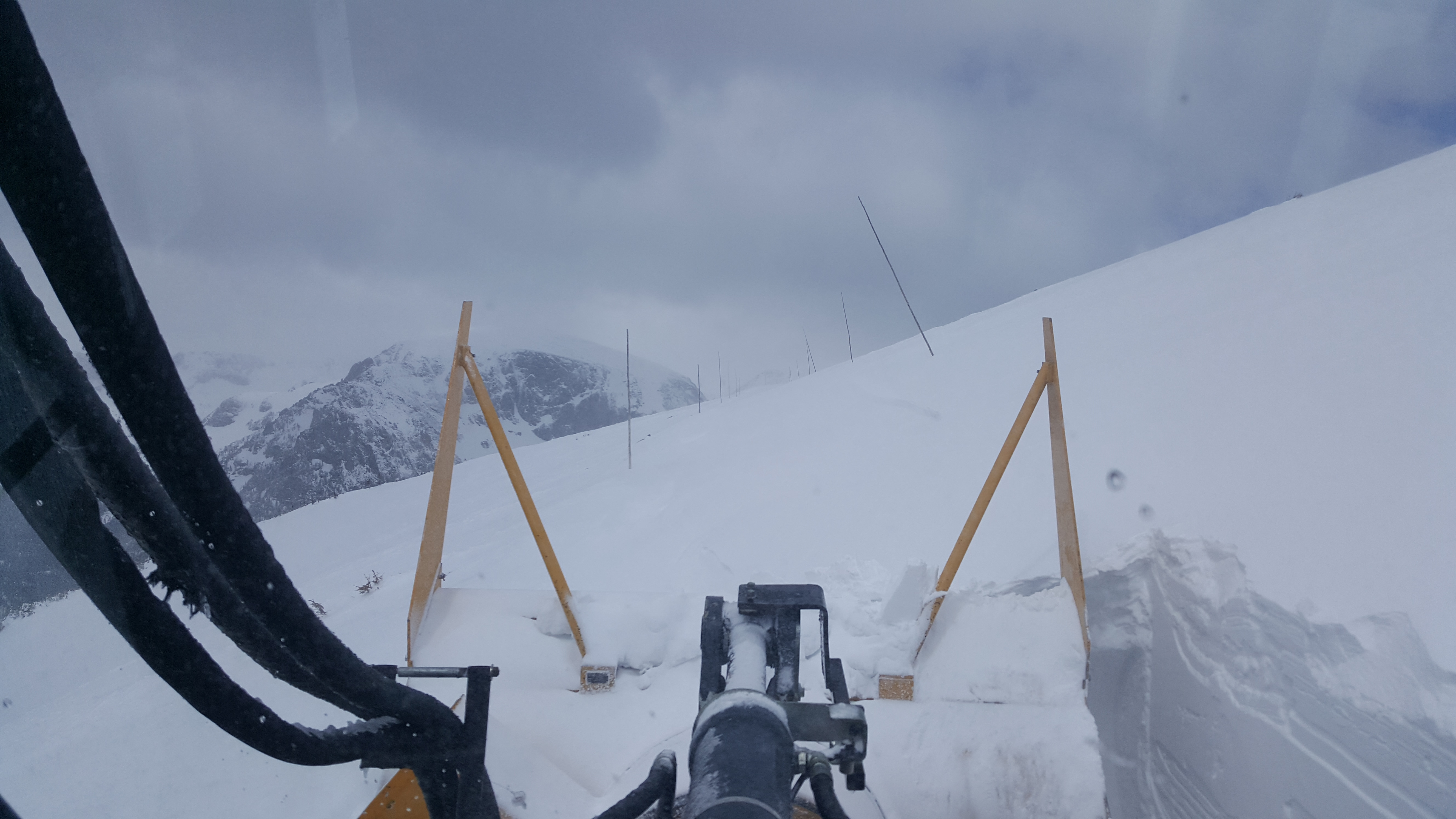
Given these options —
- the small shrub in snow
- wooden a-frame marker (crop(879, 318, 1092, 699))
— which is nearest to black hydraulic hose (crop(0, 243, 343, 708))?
wooden a-frame marker (crop(879, 318, 1092, 699))

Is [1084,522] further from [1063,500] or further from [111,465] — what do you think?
[111,465]

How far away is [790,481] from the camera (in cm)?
879

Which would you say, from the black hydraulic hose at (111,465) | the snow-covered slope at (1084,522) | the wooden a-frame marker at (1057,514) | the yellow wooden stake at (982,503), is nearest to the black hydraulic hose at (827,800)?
the black hydraulic hose at (111,465)

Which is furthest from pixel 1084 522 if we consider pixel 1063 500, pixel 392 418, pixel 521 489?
pixel 392 418

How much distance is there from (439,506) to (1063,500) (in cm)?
347

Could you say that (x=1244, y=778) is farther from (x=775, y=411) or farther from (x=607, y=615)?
(x=775, y=411)

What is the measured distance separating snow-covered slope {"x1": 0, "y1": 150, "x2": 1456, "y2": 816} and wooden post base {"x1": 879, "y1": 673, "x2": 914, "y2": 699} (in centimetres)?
33

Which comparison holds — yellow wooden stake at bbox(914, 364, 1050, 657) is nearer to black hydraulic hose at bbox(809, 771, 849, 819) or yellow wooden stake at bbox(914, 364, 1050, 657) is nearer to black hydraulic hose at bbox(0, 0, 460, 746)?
black hydraulic hose at bbox(809, 771, 849, 819)

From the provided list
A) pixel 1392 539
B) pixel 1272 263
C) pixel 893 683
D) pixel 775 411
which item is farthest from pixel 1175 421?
pixel 775 411

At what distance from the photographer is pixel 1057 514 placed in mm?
3969

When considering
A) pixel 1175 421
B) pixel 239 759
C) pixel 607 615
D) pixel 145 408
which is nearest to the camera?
pixel 145 408

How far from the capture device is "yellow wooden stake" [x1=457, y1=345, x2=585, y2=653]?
3830 millimetres

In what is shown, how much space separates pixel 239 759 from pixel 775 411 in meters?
11.9

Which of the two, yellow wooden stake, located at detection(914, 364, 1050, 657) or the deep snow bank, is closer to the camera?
the deep snow bank
